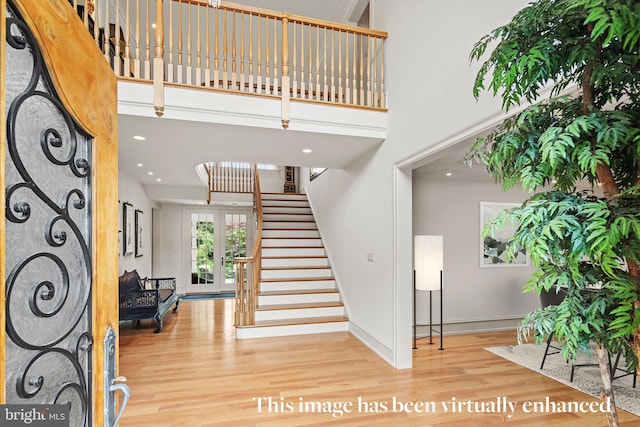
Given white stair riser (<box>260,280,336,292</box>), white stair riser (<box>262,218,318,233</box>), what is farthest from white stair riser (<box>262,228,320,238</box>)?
white stair riser (<box>260,280,336,292</box>)

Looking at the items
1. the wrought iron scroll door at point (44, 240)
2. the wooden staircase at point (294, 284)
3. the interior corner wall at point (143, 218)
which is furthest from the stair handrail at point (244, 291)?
the wrought iron scroll door at point (44, 240)

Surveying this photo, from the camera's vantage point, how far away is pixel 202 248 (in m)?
8.97

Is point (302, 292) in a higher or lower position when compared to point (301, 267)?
lower

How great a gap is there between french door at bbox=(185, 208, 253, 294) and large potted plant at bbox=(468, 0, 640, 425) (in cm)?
846

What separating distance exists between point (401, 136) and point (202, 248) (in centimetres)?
708

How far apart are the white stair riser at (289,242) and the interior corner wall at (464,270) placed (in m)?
2.30

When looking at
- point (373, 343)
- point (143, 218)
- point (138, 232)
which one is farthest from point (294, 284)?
point (143, 218)

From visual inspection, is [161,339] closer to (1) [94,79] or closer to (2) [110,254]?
(2) [110,254]

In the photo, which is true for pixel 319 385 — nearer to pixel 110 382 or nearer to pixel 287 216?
pixel 110 382

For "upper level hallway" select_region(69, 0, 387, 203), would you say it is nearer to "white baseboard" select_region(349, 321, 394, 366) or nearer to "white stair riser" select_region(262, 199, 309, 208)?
"white baseboard" select_region(349, 321, 394, 366)

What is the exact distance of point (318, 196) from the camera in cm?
705

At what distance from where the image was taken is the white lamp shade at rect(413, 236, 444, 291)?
4.19m

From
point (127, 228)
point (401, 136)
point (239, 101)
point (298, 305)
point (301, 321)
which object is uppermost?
point (239, 101)

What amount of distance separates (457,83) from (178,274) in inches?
325
